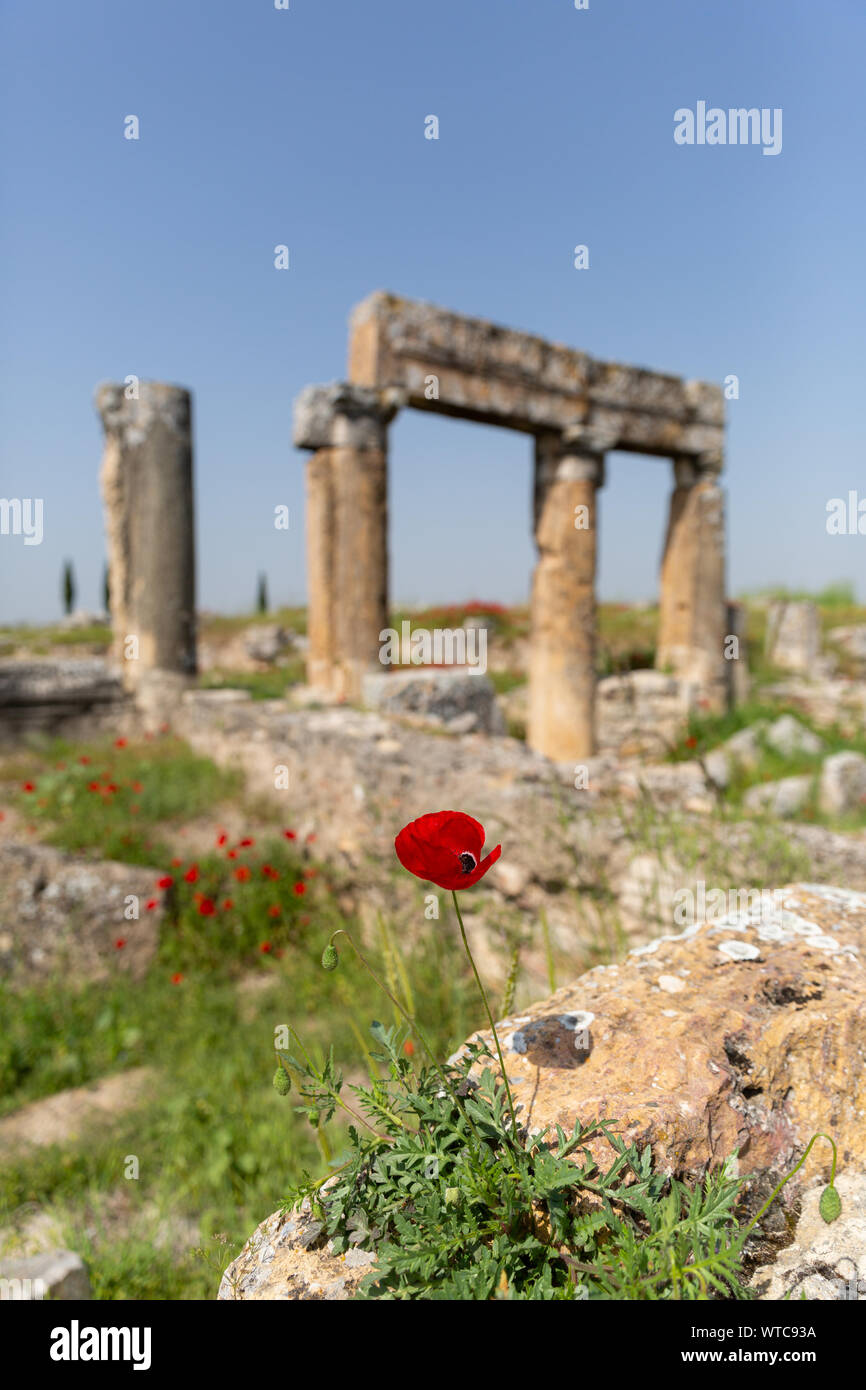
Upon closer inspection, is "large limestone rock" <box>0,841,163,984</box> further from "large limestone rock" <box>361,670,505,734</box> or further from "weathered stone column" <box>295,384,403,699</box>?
"weathered stone column" <box>295,384,403,699</box>

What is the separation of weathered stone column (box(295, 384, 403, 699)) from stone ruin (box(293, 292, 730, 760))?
13 mm

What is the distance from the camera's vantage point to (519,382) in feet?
28.2

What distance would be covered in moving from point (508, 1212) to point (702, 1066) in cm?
41

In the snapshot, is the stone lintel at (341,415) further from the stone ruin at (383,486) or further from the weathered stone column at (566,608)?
the weathered stone column at (566,608)

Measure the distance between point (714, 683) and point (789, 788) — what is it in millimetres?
4206

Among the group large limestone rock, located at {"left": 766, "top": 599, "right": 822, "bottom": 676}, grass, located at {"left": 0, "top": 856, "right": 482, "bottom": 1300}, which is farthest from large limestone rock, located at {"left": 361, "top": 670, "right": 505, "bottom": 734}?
large limestone rock, located at {"left": 766, "top": 599, "right": 822, "bottom": 676}

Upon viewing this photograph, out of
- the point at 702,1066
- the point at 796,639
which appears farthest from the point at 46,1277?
the point at 796,639

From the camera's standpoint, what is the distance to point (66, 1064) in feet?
12.1

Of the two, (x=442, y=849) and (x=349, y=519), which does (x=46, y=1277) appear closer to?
(x=442, y=849)

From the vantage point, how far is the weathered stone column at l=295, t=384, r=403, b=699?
765cm

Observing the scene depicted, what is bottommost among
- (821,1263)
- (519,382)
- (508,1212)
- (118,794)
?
(118,794)

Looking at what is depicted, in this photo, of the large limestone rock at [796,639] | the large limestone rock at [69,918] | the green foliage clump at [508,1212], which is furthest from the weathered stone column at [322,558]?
the large limestone rock at [796,639]
